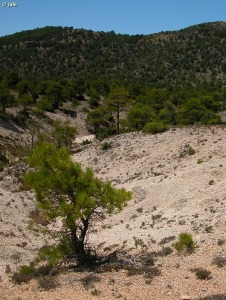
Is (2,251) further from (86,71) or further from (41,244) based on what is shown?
(86,71)

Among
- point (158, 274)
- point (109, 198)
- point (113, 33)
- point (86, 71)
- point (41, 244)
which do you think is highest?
point (113, 33)

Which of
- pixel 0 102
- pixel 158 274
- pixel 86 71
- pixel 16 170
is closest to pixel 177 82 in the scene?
pixel 86 71

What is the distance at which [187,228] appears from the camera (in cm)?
1820

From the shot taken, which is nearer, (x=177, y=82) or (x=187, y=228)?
(x=187, y=228)

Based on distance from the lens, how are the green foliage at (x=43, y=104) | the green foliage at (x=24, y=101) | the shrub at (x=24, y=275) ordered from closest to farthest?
the shrub at (x=24, y=275), the green foliage at (x=24, y=101), the green foliage at (x=43, y=104)

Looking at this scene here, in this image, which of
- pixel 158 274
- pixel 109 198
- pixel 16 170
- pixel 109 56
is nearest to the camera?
pixel 158 274

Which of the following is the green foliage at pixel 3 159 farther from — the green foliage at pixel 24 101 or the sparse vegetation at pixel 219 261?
the sparse vegetation at pixel 219 261

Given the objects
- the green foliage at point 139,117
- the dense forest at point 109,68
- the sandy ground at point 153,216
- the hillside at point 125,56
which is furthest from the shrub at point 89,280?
the hillside at point 125,56

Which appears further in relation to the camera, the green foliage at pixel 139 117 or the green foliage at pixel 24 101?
the green foliage at pixel 24 101

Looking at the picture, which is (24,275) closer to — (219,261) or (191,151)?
(219,261)

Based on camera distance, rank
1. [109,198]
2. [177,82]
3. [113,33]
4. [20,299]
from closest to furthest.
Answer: [20,299] → [109,198] → [177,82] → [113,33]

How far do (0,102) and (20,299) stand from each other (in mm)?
57087

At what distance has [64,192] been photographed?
15328 millimetres

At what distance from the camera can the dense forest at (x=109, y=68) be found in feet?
257
